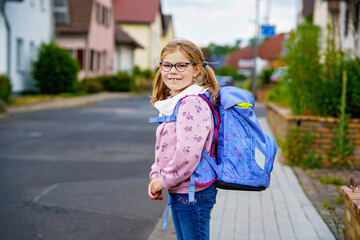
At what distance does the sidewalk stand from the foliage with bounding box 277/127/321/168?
1.62 m

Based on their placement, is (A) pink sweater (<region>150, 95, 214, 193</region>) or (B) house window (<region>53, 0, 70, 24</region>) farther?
Result: (B) house window (<region>53, 0, 70, 24</region>)

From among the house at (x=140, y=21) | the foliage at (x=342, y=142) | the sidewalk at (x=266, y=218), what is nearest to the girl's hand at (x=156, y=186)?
the sidewalk at (x=266, y=218)

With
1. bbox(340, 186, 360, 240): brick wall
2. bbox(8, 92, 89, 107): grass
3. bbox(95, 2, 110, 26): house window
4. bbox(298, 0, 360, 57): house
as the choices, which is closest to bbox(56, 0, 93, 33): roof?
bbox(95, 2, 110, 26): house window

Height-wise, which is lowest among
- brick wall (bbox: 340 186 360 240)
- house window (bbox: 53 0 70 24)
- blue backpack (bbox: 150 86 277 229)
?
brick wall (bbox: 340 186 360 240)

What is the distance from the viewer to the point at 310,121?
8.91 m

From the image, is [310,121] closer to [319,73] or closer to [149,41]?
[319,73]

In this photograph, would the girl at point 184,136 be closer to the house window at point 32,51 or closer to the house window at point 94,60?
the house window at point 32,51

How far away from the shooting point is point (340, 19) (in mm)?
22297

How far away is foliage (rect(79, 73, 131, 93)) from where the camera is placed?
33.0m

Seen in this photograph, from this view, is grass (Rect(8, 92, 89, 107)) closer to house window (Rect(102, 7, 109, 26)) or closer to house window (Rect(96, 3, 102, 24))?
house window (Rect(96, 3, 102, 24))

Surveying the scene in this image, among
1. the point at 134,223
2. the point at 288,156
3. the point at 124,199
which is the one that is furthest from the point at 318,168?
the point at 134,223

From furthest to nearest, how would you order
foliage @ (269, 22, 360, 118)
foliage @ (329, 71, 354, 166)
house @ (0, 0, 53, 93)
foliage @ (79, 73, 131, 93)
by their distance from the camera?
foliage @ (79, 73, 131, 93) → house @ (0, 0, 53, 93) → foliage @ (269, 22, 360, 118) → foliage @ (329, 71, 354, 166)

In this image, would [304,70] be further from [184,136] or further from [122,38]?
[122,38]

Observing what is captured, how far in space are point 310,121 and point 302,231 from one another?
4.10 m
